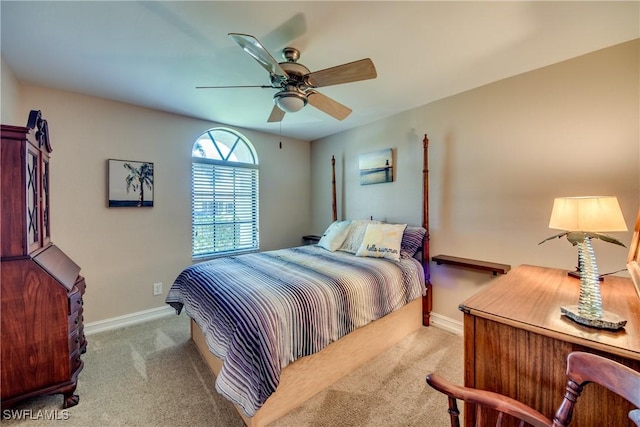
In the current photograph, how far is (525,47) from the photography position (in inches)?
75.6

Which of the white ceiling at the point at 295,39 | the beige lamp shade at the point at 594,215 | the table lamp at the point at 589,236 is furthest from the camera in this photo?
the white ceiling at the point at 295,39

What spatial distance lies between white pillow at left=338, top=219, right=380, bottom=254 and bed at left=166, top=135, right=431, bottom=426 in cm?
9

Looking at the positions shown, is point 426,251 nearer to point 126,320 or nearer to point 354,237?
point 354,237

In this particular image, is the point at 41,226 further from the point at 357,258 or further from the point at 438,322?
the point at 438,322

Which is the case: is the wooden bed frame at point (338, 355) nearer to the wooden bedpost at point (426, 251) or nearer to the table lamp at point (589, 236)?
the wooden bedpost at point (426, 251)

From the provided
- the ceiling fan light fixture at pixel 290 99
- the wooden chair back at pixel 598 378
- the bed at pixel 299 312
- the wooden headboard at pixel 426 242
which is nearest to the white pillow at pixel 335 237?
the bed at pixel 299 312

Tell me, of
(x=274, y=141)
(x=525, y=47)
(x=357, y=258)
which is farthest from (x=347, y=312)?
(x=274, y=141)

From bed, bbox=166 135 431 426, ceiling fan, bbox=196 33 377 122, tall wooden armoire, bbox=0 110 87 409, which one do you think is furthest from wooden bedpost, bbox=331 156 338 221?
tall wooden armoire, bbox=0 110 87 409

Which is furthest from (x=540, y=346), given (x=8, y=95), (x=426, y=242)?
(x=8, y=95)

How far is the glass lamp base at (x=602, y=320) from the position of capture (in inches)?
40.5

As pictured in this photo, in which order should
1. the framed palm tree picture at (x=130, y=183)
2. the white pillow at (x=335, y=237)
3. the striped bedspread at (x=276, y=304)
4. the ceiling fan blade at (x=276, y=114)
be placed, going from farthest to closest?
the white pillow at (x=335, y=237) < the framed palm tree picture at (x=130, y=183) < the ceiling fan blade at (x=276, y=114) < the striped bedspread at (x=276, y=304)

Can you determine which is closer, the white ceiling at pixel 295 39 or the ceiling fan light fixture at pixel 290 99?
the white ceiling at pixel 295 39

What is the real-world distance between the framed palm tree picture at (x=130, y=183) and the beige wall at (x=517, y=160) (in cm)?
286

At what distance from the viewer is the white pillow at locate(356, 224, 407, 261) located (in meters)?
2.71
